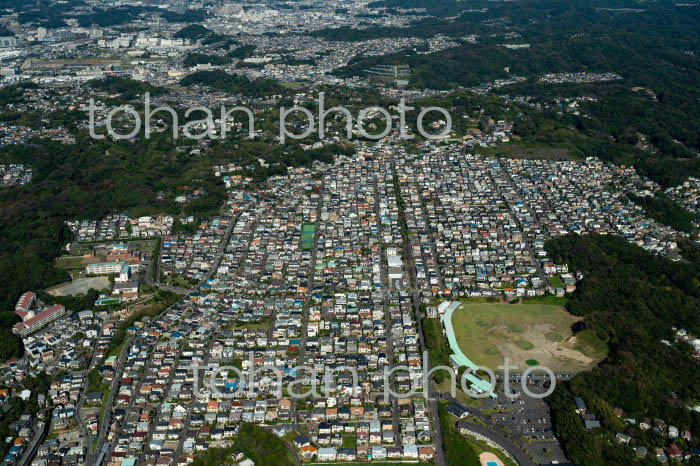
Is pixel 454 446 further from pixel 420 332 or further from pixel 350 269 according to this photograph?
pixel 350 269

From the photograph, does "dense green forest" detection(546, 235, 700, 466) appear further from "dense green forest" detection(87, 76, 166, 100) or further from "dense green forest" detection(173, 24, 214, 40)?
"dense green forest" detection(173, 24, 214, 40)

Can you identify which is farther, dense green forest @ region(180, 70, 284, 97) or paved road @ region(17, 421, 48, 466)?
dense green forest @ region(180, 70, 284, 97)

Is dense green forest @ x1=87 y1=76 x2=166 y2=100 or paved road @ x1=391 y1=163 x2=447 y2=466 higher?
paved road @ x1=391 y1=163 x2=447 y2=466

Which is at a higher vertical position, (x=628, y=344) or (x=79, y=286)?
(x=628, y=344)

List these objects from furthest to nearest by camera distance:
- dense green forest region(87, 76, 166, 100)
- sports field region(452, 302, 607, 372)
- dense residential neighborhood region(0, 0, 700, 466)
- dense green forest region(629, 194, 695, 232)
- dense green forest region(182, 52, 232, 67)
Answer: dense green forest region(182, 52, 232, 67), dense green forest region(87, 76, 166, 100), dense green forest region(629, 194, 695, 232), sports field region(452, 302, 607, 372), dense residential neighborhood region(0, 0, 700, 466)

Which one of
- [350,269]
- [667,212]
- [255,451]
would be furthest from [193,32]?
[255,451]

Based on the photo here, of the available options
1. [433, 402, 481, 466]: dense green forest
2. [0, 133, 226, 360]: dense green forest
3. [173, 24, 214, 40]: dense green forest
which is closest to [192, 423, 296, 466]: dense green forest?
[433, 402, 481, 466]: dense green forest
